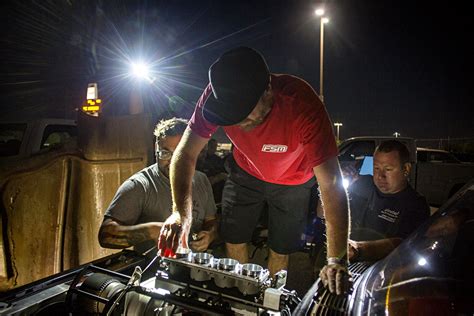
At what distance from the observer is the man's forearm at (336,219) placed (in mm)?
1735

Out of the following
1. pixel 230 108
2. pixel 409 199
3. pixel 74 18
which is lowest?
pixel 409 199

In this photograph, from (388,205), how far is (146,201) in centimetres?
239

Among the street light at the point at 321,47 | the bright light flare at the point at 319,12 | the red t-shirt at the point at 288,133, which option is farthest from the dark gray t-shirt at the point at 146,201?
the bright light flare at the point at 319,12

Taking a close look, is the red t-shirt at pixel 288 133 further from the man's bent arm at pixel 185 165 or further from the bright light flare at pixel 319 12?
the bright light flare at pixel 319 12

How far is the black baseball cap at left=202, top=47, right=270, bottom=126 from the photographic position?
1.76 meters

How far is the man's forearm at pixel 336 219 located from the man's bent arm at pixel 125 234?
1.65m

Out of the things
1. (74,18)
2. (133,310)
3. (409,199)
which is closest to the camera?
(133,310)

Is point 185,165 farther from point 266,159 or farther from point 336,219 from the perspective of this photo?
point 336,219

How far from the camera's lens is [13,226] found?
327cm

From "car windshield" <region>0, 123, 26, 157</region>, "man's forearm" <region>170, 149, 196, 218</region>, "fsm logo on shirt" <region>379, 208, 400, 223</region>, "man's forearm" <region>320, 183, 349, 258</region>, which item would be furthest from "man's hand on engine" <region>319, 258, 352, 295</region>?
"car windshield" <region>0, 123, 26, 157</region>

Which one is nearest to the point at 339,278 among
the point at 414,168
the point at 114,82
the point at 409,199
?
the point at 409,199

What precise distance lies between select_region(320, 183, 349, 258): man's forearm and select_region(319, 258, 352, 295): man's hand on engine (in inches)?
7.3

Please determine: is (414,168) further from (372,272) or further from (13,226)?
(13,226)

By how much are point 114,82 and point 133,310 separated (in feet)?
67.3
